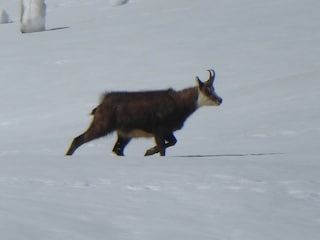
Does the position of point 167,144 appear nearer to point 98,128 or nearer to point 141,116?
point 141,116

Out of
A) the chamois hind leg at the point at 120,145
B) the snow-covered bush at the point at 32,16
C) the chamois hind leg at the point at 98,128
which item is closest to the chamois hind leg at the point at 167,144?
the chamois hind leg at the point at 120,145

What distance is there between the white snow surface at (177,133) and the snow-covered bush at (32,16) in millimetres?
377

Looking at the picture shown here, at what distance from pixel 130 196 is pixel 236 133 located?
290 inches

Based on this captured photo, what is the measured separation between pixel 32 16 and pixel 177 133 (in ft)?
58.9

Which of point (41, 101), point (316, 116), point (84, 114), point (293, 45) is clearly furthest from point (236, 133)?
point (293, 45)

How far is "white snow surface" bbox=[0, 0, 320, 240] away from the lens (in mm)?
7500

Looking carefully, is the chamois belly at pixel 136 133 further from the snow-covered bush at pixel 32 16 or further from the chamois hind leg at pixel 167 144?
the snow-covered bush at pixel 32 16

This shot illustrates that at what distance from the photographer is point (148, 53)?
85.0ft

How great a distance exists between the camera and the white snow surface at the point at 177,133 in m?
7.50

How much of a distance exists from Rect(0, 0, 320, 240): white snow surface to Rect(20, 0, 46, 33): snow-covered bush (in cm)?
38

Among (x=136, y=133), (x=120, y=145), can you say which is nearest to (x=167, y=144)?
(x=136, y=133)

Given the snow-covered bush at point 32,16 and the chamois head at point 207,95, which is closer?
the chamois head at point 207,95

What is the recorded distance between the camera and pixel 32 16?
3369 cm

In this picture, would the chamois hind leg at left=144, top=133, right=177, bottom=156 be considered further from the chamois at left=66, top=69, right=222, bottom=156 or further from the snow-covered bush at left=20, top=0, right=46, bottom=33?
the snow-covered bush at left=20, top=0, right=46, bottom=33
